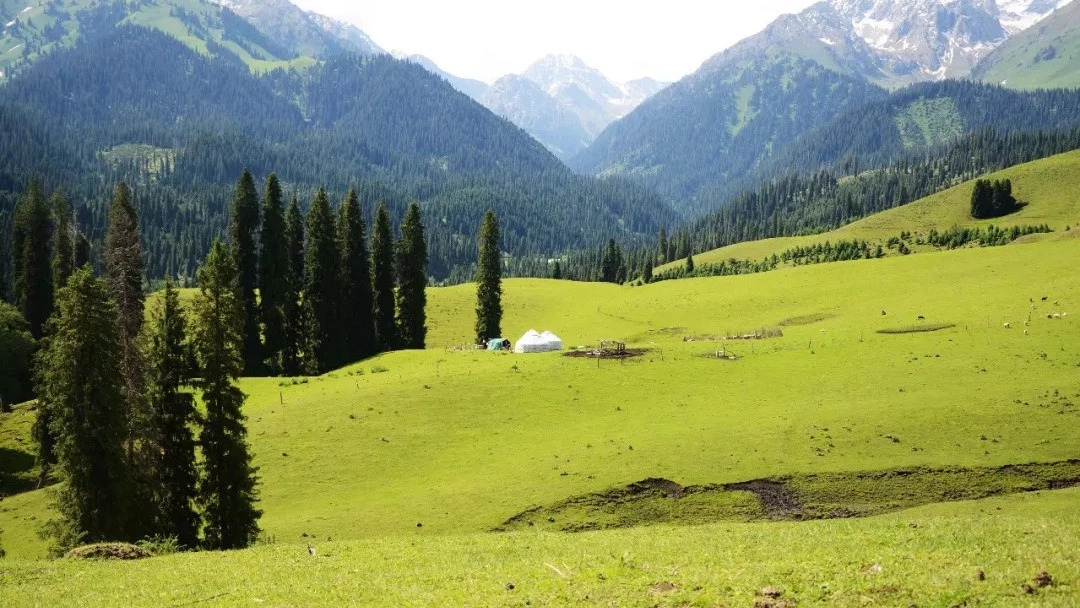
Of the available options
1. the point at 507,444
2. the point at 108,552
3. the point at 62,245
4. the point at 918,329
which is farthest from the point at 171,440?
the point at 918,329

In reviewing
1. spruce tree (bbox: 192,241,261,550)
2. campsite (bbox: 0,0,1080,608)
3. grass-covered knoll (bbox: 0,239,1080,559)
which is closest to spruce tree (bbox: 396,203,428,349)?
campsite (bbox: 0,0,1080,608)

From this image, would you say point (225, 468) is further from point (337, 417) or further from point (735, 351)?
point (735, 351)

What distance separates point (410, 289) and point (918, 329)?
5456 cm

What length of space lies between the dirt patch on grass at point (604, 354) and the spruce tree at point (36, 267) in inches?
2656

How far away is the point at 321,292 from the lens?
80500mm

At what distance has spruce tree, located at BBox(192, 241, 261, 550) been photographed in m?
36.4

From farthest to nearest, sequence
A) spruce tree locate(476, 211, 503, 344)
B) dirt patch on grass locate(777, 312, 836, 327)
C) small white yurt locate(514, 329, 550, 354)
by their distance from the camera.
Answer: spruce tree locate(476, 211, 503, 344)
dirt patch on grass locate(777, 312, 836, 327)
small white yurt locate(514, 329, 550, 354)

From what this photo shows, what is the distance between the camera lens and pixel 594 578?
20.4m

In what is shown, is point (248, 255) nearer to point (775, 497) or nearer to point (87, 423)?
point (87, 423)

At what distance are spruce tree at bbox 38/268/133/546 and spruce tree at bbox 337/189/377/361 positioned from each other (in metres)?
46.6

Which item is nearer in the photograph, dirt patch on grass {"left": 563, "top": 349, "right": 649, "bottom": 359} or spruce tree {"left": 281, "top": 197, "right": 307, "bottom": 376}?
dirt patch on grass {"left": 563, "top": 349, "right": 649, "bottom": 359}

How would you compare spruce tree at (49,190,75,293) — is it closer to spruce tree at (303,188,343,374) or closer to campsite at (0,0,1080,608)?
campsite at (0,0,1080,608)

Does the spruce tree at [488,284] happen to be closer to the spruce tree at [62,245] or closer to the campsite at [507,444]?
the campsite at [507,444]

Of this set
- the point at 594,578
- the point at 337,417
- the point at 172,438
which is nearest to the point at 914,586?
the point at 594,578
